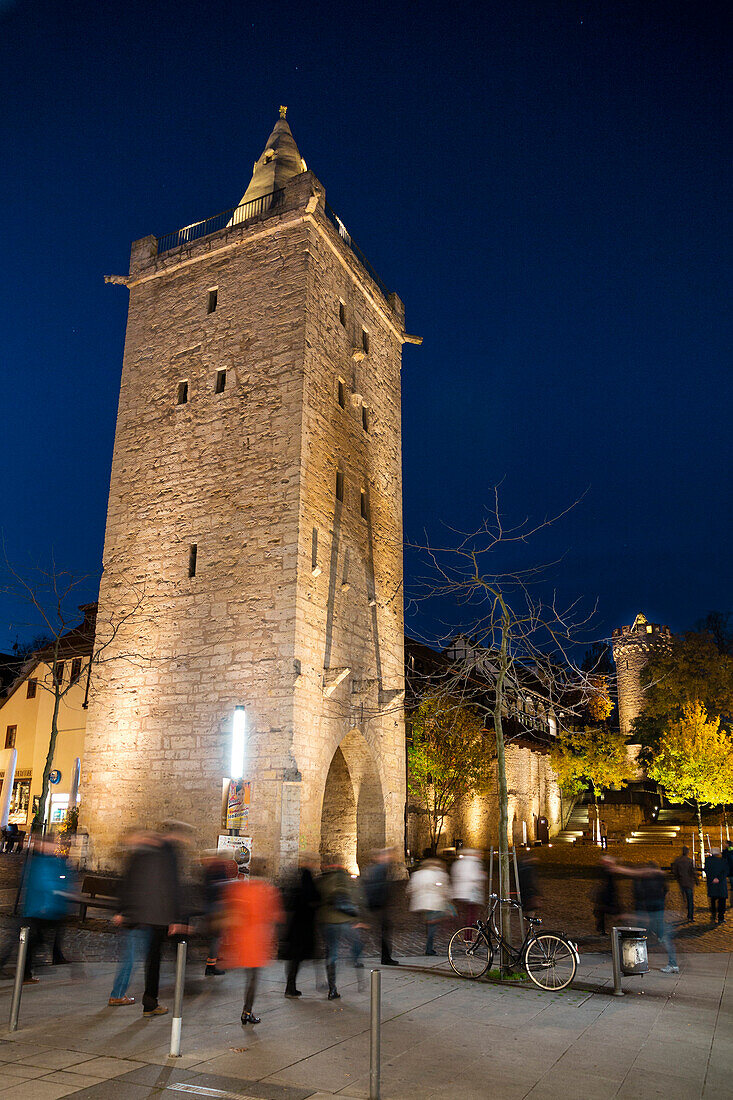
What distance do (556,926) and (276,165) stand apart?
22.0 m

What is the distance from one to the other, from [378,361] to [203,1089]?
67.3 feet

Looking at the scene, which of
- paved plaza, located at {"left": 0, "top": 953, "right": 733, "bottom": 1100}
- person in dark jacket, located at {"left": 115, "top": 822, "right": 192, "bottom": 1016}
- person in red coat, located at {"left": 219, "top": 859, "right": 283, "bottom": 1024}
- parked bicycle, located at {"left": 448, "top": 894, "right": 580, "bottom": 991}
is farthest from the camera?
parked bicycle, located at {"left": 448, "top": 894, "right": 580, "bottom": 991}

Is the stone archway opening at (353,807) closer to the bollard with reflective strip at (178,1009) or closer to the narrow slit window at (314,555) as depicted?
the narrow slit window at (314,555)

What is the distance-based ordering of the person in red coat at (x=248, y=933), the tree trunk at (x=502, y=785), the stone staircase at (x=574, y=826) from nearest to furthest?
the person in red coat at (x=248, y=933) < the tree trunk at (x=502, y=785) < the stone staircase at (x=574, y=826)

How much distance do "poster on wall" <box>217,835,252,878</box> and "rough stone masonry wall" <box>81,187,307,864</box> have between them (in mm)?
783

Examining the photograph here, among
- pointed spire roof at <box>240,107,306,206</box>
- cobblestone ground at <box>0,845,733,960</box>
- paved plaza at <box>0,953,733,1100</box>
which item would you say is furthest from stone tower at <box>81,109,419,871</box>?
paved plaza at <box>0,953,733,1100</box>

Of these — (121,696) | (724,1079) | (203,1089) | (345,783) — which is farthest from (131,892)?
(345,783)

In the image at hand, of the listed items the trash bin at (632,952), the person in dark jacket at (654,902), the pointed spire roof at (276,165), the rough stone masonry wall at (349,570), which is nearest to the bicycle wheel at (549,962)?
the trash bin at (632,952)

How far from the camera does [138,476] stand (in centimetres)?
2011

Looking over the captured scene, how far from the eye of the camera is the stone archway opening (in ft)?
64.4

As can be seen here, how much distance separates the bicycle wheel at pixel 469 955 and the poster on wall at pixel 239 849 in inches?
232

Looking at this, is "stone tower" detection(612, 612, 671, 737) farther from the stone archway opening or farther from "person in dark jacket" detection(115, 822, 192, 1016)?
"person in dark jacket" detection(115, 822, 192, 1016)

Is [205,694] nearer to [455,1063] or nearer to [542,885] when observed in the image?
[542,885]

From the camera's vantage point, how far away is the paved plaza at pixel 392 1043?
537 cm
